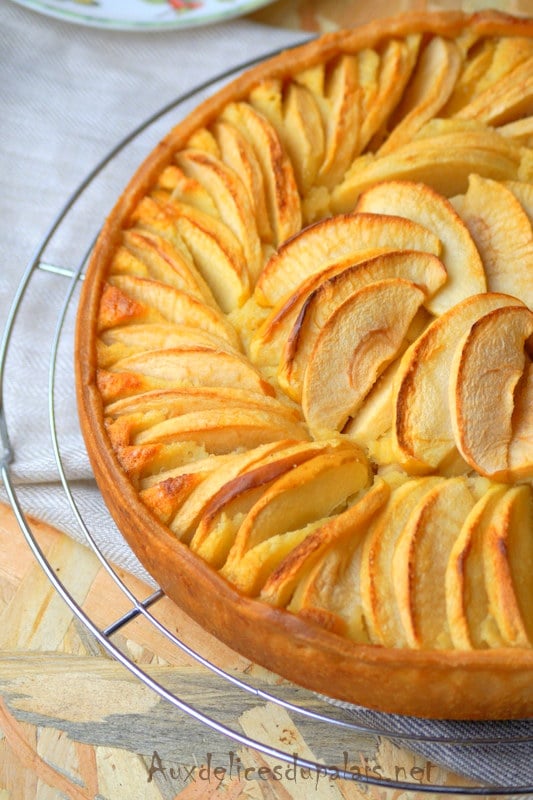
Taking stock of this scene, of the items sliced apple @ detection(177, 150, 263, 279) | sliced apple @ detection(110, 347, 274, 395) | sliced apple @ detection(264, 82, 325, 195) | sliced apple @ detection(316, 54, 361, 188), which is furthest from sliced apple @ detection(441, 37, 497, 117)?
sliced apple @ detection(110, 347, 274, 395)

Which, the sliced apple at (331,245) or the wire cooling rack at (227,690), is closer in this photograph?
the wire cooling rack at (227,690)

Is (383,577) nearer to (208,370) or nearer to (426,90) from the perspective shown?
(208,370)

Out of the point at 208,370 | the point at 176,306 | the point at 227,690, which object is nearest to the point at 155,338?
the point at 176,306

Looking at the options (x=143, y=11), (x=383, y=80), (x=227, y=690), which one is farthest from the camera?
(x=143, y=11)

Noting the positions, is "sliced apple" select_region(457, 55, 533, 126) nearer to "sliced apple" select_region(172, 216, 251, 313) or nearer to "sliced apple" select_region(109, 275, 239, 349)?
"sliced apple" select_region(172, 216, 251, 313)

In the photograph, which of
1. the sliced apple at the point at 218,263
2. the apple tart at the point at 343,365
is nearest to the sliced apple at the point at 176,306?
the apple tart at the point at 343,365

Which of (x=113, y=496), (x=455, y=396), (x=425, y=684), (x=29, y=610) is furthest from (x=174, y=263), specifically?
(x=425, y=684)

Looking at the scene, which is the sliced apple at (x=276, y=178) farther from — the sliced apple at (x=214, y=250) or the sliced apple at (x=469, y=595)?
the sliced apple at (x=469, y=595)
